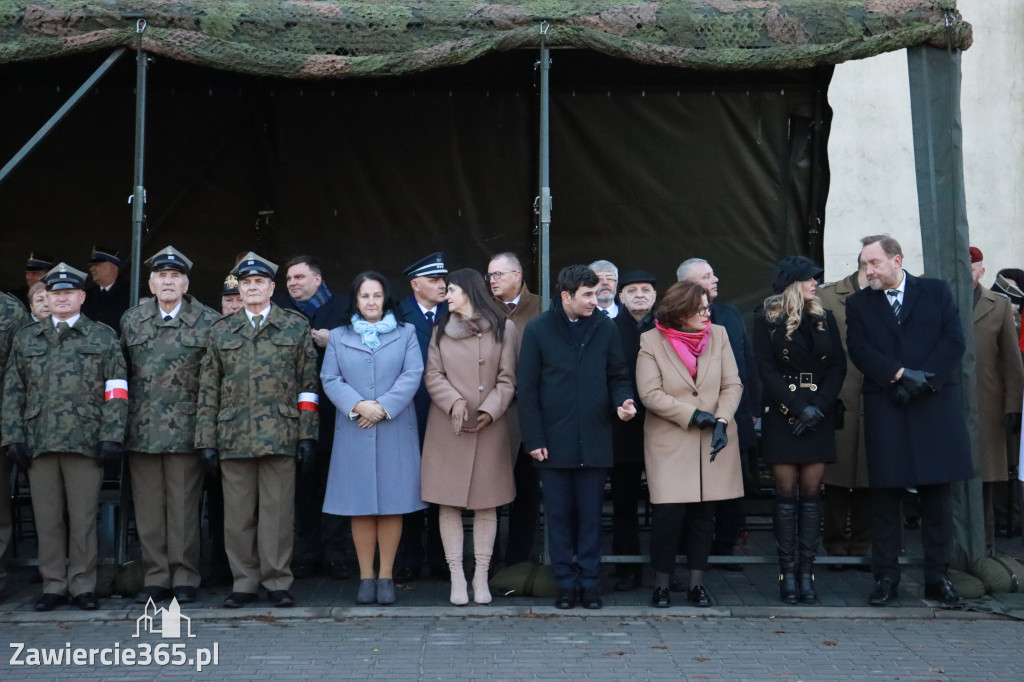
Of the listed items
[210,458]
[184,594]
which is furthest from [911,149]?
[184,594]

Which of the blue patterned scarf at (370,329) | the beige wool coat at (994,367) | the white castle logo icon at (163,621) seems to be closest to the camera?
the white castle logo icon at (163,621)

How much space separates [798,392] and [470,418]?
1.77 m

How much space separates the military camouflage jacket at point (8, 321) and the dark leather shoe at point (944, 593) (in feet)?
16.8

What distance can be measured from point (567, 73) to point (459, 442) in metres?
3.47

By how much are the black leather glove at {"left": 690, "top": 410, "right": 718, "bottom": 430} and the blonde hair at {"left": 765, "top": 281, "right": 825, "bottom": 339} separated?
2.08 ft

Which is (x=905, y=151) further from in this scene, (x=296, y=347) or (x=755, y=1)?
(x=296, y=347)

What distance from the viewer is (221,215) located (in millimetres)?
9547

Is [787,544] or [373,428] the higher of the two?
[373,428]

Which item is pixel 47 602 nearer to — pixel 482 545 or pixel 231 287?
pixel 231 287

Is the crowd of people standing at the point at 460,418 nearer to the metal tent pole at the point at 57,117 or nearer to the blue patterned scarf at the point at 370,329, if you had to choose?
the blue patterned scarf at the point at 370,329

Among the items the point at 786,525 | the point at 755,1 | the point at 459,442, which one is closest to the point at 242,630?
the point at 459,442

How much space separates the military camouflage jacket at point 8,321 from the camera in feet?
22.0

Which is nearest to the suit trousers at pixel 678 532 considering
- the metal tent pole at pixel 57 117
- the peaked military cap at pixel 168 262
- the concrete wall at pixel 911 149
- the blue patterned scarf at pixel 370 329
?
the blue patterned scarf at pixel 370 329

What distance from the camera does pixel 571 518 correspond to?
21.8ft
